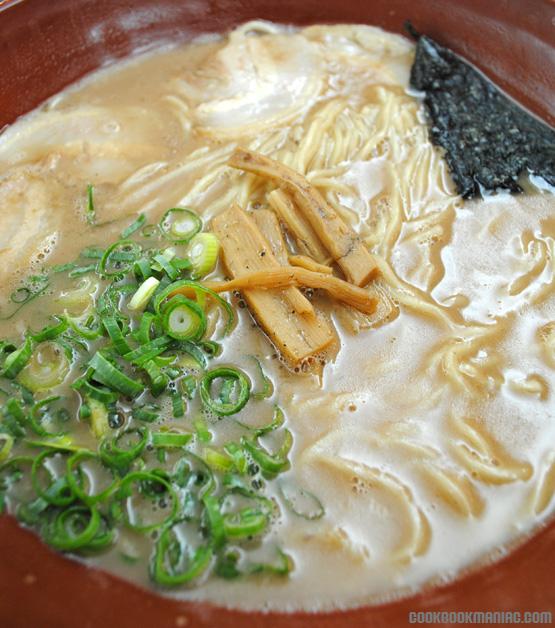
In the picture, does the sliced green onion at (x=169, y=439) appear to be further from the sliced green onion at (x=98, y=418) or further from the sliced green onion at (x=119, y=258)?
the sliced green onion at (x=119, y=258)

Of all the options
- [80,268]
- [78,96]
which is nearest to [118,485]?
[80,268]

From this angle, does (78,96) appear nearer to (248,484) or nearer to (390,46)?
(390,46)

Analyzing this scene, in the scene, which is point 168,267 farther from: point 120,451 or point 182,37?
point 182,37

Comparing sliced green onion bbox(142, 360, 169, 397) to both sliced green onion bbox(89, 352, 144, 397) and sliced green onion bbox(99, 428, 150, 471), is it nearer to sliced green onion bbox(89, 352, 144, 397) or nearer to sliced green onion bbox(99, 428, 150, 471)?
sliced green onion bbox(89, 352, 144, 397)

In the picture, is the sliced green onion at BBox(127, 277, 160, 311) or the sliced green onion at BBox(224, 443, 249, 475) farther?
the sliced green onion at BBox(127, 277, 160, 311)

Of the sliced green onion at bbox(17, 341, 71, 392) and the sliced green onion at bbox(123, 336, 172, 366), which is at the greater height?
→ the sliced green onion at bbox(17, 341, 71, 392)

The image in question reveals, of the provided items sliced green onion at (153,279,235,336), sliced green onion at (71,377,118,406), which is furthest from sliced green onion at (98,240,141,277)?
sliced green onion at (71,377,118,406)
